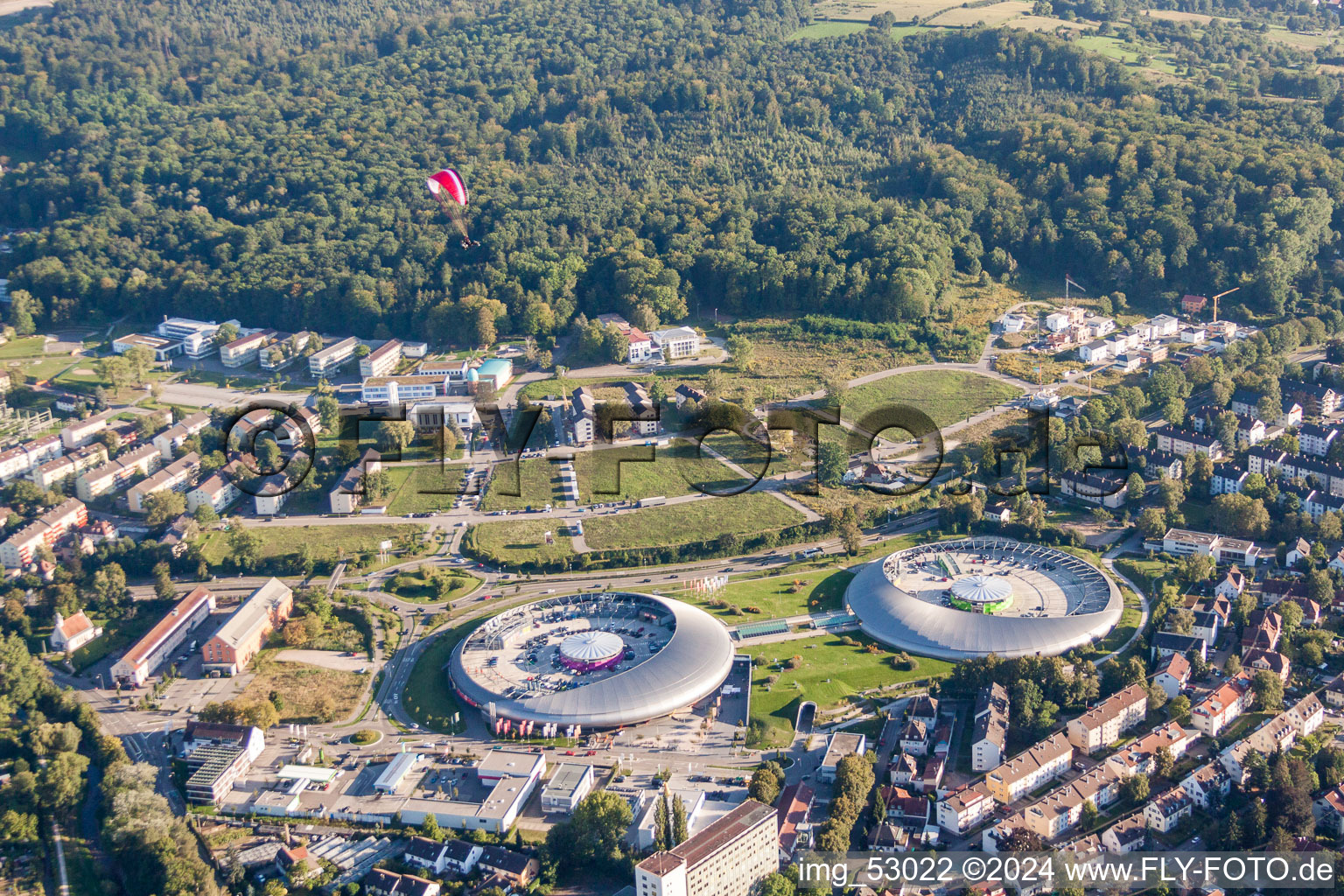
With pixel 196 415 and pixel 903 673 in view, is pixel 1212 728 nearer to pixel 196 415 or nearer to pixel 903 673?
pixel 903 673

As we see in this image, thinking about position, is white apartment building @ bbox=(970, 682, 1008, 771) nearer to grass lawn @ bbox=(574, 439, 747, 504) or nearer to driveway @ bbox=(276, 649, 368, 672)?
grass lawn @ bbox=(574, 439, 747, 504)

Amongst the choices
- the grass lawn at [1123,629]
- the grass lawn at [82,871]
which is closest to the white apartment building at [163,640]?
the grass lawn at [82,871]

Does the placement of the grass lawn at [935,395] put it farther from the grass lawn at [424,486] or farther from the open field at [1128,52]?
the open field at [1128,52]

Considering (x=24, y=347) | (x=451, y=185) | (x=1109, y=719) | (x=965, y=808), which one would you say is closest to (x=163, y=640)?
(x=451, y=185)

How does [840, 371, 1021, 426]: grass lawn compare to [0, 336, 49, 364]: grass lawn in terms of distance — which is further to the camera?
[0, 336, 49, 364]: grass lawn

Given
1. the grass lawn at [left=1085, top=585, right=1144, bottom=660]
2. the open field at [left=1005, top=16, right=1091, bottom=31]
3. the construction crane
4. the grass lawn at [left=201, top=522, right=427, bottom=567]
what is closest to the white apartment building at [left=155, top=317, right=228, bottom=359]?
the grass lawn at [left=201, top=522, right=427, bottom=567]

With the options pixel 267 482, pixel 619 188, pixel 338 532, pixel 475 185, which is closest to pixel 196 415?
pixel 267 482
